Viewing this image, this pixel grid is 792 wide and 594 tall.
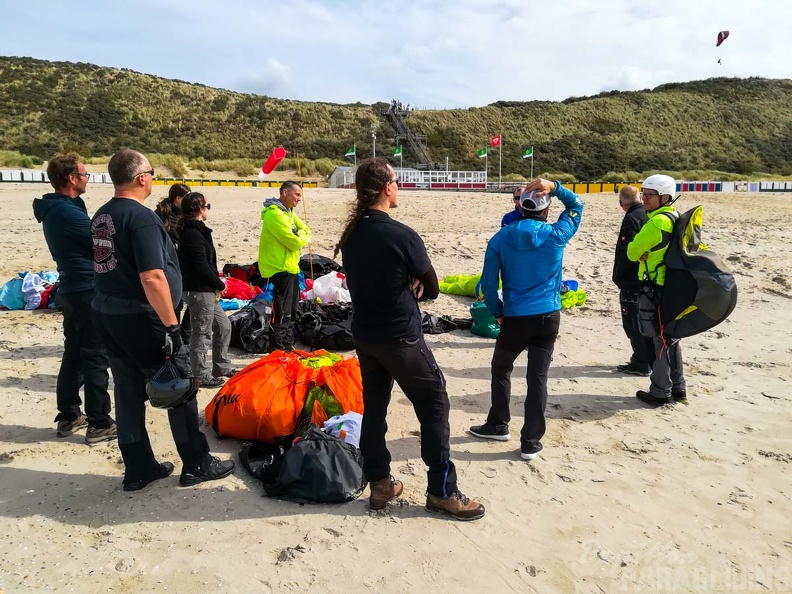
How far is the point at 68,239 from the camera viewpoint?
3764 millimetres

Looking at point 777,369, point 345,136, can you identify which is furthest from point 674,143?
point 777,369

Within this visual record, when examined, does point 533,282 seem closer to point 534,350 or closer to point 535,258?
point 535,258

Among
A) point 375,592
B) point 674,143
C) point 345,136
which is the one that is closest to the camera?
point 375,592

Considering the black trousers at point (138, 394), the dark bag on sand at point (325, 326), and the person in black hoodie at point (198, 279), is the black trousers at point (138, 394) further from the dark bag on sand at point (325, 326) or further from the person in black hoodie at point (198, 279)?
the dark bag on sand at point (325, 326)

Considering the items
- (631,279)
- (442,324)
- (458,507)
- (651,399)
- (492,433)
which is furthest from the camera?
(442,324)

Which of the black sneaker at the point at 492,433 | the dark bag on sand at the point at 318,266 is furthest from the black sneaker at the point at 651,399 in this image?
the dark bag on sand at the point at 318,266

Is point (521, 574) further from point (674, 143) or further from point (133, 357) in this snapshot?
point (674, 143)

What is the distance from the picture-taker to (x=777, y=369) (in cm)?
575

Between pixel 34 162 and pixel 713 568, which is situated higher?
pixel 34 162

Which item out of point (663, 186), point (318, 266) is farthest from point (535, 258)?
point (318, 266)

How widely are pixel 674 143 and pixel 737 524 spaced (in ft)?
208

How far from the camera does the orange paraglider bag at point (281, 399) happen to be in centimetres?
377

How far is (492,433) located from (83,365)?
292 cm

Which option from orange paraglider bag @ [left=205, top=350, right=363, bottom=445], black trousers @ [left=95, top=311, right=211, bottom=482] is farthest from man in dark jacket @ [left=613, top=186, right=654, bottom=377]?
black trousers @ [left=95, top=311, right=211, bottom=482]
